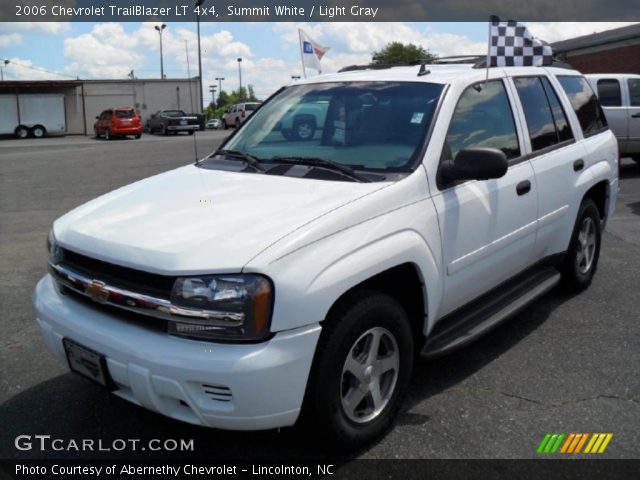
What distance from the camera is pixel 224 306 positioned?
2506 millimetres

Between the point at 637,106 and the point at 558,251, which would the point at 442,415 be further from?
the point at 637,106

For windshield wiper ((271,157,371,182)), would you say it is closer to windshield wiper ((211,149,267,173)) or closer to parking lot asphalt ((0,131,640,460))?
windshield wiper ((211,149,267,173))

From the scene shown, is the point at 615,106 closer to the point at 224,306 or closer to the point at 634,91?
the point at 634,91

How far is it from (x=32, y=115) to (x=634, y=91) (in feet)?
121

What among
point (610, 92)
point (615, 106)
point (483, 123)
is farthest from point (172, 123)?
point (483, 123)

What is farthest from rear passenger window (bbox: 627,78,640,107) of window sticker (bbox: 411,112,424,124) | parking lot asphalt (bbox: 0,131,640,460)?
window sticker (bbox: 411,112,424,124)

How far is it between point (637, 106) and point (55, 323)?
41.1 feet

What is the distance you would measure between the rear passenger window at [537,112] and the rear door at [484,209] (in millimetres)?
222

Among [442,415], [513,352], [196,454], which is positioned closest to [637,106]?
[513,352]

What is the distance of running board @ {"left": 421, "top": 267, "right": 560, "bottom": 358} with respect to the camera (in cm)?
340

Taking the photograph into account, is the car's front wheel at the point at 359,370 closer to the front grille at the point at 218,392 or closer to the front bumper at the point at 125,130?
the front grille at the point at 218,392

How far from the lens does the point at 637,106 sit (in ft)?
40.9

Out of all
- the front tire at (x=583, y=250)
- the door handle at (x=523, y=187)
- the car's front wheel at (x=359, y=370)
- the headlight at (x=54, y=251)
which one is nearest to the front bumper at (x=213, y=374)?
the car's front wheel at (x=359, y=370)

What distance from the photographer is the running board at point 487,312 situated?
3.40 meters
